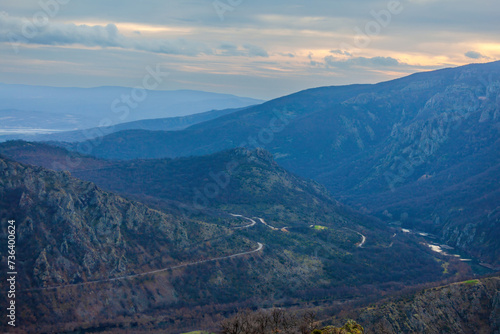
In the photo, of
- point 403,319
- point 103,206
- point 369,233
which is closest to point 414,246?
point 369,233

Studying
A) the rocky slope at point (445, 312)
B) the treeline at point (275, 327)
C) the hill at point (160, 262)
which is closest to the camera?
the treeline at point (275, 327)

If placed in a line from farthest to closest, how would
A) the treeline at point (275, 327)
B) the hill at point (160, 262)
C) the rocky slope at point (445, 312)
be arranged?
the hill at point (160, 262) → the rocky slope at point (445, 312) → the treeline at point (275, 327)

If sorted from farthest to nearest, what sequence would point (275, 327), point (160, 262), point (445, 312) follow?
point (160, 262)
point (445, 312)
point (275, 327)

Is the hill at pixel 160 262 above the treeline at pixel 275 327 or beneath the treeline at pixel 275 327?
beneath

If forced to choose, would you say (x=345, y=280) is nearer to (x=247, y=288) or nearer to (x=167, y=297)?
(x=247, y=288)

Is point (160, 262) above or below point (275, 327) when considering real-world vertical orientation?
below

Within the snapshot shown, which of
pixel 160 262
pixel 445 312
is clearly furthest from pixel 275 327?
pixel 160 262

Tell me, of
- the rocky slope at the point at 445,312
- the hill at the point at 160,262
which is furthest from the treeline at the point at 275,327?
the hill at the point at 160,262

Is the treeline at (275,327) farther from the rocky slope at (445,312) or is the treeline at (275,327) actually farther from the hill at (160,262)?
the hill at (160,262)

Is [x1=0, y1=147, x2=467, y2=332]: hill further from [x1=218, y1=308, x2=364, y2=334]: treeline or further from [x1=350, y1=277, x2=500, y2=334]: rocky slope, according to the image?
[x1=218, y1=308, x2=364, y2=334]: treeline

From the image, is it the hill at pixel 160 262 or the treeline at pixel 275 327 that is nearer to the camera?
the treeline at pixel 275 327

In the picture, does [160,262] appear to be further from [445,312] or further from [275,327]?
[445,312]
